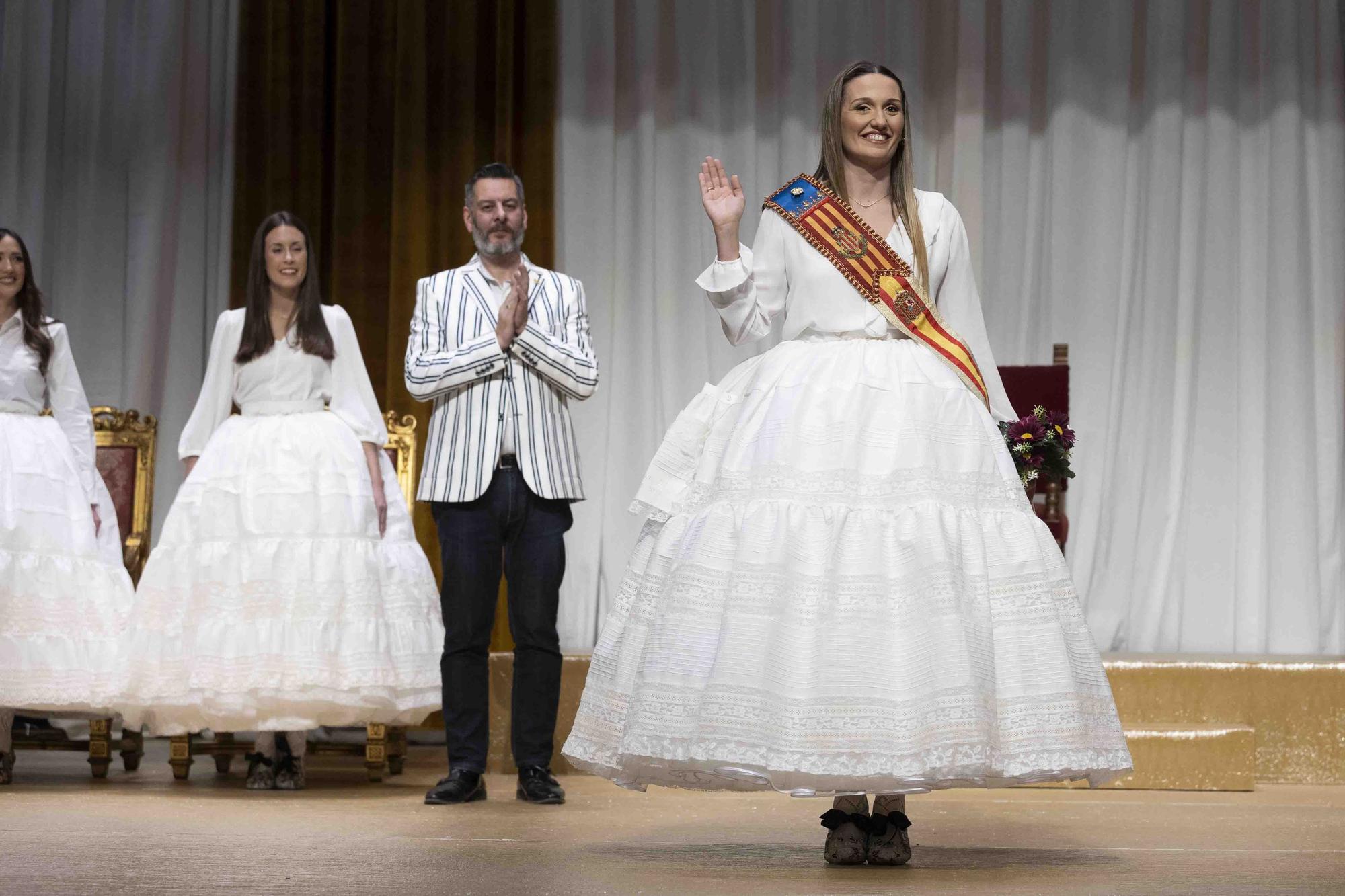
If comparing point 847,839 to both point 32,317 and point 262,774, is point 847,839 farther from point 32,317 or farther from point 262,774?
point 32,317

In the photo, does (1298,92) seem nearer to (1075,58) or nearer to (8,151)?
(1075,58)

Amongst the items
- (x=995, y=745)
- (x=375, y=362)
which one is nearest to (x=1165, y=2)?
(x=375, y=362)

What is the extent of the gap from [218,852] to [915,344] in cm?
154

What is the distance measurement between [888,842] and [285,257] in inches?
106

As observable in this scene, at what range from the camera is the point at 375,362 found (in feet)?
19.9

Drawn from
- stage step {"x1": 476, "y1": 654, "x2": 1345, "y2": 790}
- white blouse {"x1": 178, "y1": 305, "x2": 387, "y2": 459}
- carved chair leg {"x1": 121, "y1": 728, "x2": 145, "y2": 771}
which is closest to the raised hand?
white blouse {"x1": 178, "y1": 305, "x2": 387, "y2": 459}

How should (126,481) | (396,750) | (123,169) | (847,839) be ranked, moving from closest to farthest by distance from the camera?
(847,839) → (396,750) → (126,481) → (123,169)

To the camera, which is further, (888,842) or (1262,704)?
(1262,704)

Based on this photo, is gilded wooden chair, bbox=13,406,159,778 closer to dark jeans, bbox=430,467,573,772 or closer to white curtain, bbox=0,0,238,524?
white curtain, bbox=0,0,238,524

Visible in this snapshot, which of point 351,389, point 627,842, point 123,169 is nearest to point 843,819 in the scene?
point 627,842

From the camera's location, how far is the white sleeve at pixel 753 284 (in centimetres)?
291

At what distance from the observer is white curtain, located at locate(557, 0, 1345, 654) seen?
593 cm

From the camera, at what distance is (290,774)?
4.39m

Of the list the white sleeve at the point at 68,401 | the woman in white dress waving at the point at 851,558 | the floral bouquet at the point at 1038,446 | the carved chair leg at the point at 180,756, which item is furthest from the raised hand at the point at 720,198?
the white sleeve at the point at 68,401
